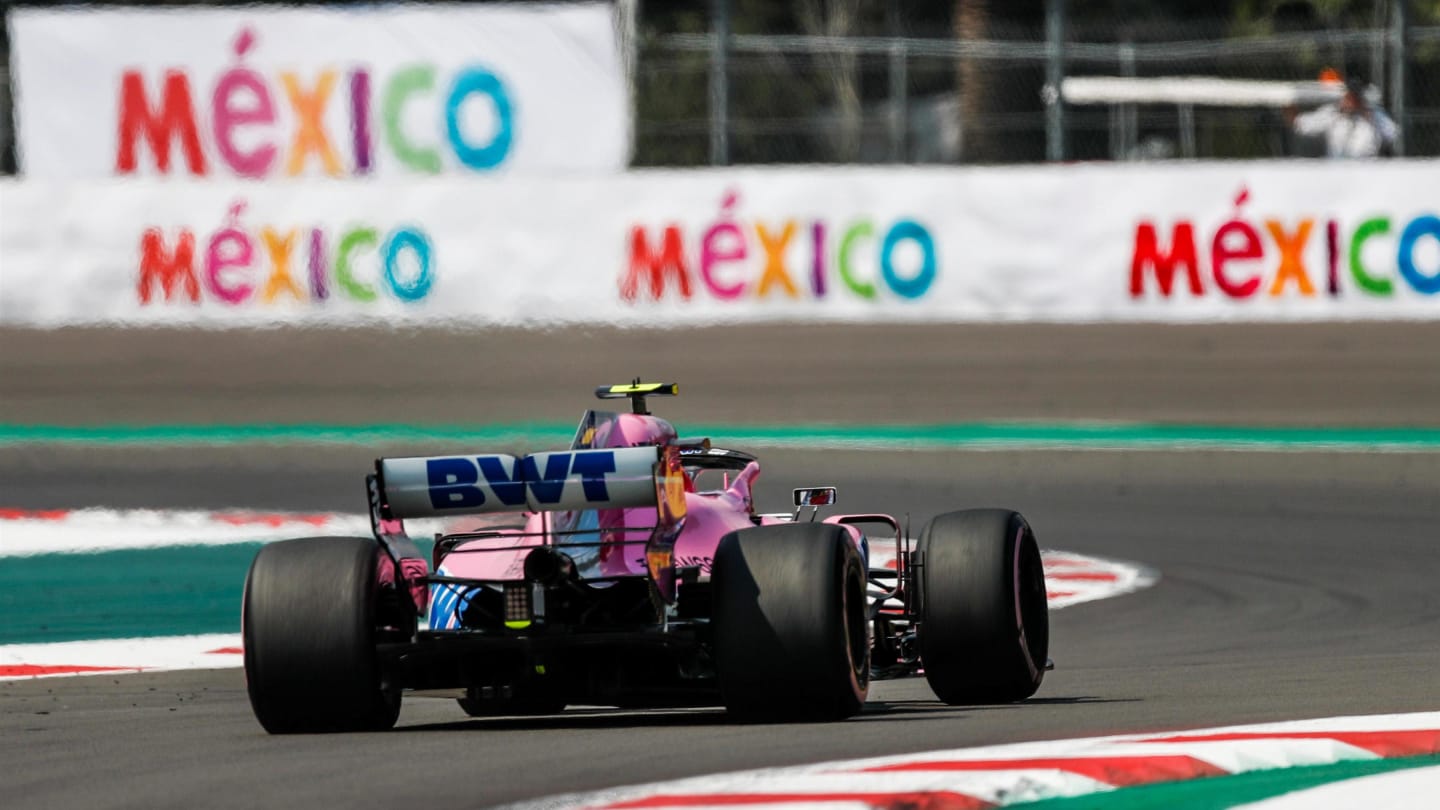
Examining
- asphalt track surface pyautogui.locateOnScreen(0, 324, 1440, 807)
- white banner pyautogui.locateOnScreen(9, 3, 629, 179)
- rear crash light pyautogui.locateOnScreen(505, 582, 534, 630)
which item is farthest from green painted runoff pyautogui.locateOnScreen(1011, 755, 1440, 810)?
white banner pyautogui.locateOnScreen(9, 3, 629, 179)

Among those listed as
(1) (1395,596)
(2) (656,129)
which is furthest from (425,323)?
(1) (1395,596)

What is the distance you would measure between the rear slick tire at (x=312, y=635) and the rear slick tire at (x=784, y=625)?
91 centimetres

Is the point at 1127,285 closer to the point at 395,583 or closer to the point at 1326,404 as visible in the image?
the point at 1326,404

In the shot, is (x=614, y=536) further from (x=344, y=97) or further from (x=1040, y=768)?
(x=344, y=97)

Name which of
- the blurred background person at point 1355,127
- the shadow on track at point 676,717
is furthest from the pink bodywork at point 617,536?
the blurred background person at point 1355,127

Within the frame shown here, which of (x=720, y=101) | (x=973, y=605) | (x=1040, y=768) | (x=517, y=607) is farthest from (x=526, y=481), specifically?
(x=720, y=101)

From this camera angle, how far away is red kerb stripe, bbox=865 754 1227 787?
5988 millimetres

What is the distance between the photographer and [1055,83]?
60.1 ft

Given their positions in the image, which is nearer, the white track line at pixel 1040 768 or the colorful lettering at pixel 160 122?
the white track line at pixel 1040 768

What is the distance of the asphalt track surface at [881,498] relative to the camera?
6.65 metres

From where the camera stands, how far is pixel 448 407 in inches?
714

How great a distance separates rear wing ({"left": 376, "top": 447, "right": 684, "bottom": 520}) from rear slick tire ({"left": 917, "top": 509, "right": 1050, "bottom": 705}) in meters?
0.81

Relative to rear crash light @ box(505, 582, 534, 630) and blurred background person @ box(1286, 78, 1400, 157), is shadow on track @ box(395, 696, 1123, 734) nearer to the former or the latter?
rear crash light @ box(505, 582, 534, 630)

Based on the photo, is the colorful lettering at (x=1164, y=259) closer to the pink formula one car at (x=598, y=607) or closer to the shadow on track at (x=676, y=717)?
the shadow on track at (x=676, y=717)
